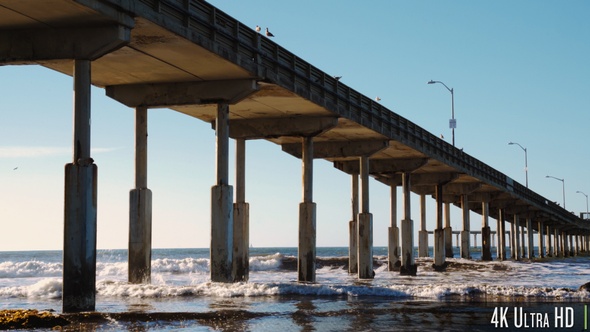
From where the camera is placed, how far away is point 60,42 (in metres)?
24.9

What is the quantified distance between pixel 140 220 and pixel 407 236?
25689mm

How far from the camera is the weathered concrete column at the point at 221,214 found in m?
33.6

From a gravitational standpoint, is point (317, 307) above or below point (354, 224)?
below

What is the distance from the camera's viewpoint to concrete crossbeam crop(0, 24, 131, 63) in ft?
80.2

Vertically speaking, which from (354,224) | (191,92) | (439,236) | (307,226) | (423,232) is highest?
(191,92)

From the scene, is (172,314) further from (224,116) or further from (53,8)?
(224,116)

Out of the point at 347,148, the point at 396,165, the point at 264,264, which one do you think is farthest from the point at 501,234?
the point at 347,148

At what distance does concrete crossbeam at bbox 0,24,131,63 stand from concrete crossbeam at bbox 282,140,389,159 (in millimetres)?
24485

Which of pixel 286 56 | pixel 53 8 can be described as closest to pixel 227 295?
pixel 286 56

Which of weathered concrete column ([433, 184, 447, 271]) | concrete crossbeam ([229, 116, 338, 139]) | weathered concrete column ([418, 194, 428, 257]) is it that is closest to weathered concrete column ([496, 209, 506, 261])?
weathered concrete column ([418, 194, 428, 257])

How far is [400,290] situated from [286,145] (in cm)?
1552

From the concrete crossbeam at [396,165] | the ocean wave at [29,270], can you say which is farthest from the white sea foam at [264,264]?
the concrete crossbeam at [396,165]

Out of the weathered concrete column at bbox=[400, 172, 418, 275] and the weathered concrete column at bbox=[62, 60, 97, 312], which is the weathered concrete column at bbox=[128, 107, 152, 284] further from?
the weathered concrete column at bbox=[400, 172, 418, 275]

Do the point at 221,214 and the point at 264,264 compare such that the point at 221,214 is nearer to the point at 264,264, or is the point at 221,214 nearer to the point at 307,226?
the point at 307,226
